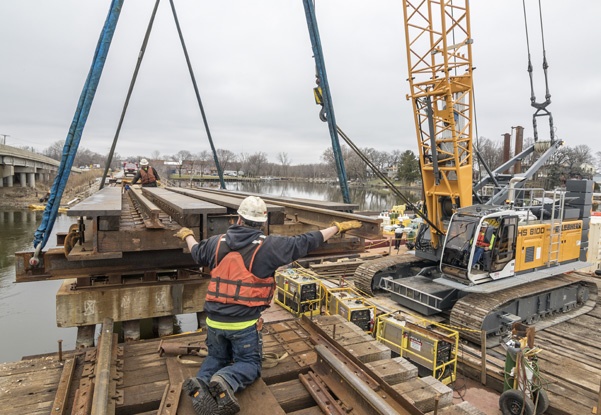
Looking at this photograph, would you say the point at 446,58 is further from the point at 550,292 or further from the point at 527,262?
the point at 550,292

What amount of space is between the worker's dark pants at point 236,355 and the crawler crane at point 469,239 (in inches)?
275

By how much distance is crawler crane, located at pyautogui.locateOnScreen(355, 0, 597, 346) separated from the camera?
29.8 feet

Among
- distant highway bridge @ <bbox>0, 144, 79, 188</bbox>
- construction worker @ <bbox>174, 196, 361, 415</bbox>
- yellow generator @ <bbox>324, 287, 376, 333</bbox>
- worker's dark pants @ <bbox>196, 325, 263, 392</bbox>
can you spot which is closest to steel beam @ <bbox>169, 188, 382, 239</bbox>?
construction worker @ <bbox>174, 196, 361, 415</bbox>

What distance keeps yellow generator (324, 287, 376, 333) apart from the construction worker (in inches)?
221

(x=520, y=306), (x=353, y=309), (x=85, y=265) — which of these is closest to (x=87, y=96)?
(x=85, y=265)

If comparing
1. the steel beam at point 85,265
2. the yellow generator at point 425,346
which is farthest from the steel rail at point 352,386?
the yellow generator at point 425,346

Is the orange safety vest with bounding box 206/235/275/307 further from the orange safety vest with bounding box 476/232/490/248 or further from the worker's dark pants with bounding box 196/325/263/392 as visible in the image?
the orange safety vest with bounding box 476/232/490/248

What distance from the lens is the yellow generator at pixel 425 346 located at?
7496mm

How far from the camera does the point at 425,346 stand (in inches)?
300

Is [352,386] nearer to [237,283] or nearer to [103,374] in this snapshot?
[237,283]

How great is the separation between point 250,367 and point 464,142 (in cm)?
978

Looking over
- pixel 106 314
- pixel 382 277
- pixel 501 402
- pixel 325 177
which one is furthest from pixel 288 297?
pixel 325 177

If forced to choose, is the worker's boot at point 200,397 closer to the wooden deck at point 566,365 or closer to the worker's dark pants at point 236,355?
the worker's dark pants at point 236,355

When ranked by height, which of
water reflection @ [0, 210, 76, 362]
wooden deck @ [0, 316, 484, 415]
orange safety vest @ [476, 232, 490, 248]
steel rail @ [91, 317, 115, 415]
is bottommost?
water reflection @ [0, 210, 76, 362]
